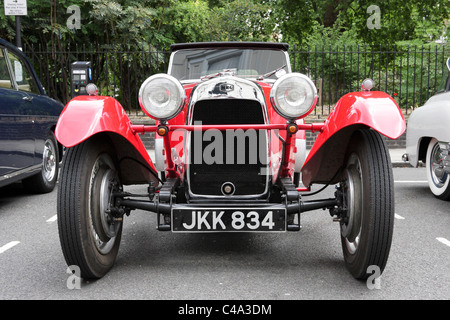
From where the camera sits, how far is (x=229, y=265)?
11.7 ft

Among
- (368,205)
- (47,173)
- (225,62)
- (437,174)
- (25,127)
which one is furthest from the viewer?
(47,173)

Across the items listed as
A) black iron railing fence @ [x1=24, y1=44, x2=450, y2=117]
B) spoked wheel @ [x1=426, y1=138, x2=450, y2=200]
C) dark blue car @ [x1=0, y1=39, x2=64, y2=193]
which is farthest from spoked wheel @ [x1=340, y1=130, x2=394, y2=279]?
black iron railing fence @ [x1=24, y1=44, x2=450, y2=117]

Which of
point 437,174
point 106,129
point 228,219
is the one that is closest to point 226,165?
point 228,219

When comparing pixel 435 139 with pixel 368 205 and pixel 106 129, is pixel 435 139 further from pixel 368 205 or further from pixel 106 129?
pixel 106 129

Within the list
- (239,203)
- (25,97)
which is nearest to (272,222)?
(239,203)

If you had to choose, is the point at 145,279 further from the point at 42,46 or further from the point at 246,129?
the point at 42,46

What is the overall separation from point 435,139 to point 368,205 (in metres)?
Result: 3.38

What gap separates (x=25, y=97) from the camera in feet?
19.0

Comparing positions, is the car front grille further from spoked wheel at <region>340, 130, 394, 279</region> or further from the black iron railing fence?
the black iron railing fence

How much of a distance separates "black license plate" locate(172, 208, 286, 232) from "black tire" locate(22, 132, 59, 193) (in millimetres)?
3677

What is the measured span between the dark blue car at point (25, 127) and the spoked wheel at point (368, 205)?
3563mm

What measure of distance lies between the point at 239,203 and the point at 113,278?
3.24ft

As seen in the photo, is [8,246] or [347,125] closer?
[347,125]

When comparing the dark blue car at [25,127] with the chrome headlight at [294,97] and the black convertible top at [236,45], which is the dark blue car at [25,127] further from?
the chrome headlight at [294,97]
